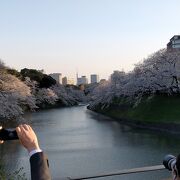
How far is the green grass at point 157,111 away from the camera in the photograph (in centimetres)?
2591

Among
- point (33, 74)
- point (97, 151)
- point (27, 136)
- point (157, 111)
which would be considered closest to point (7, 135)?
point (27, 136)

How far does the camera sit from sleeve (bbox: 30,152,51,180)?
5.09ft

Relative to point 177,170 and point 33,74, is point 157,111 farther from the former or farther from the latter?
point 33,74

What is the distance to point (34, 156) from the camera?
1570 mm

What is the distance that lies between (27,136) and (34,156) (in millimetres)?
82

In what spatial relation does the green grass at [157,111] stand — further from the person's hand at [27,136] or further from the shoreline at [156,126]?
the person's hand at [27,136]

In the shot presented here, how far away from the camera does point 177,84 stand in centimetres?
2925

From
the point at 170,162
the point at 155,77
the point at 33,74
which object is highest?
the point at 33,74

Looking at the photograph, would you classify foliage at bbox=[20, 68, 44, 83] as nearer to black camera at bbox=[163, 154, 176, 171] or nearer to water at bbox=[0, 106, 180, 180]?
water at bbox=[0, 106, 180, 180]

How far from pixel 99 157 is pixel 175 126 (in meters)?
8.95

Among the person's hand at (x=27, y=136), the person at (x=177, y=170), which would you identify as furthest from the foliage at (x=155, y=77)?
the person's hand at (x=27, y=136)

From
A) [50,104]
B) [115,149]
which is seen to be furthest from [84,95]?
[115,149]

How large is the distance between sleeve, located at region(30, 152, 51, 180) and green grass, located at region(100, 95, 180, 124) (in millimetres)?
22796

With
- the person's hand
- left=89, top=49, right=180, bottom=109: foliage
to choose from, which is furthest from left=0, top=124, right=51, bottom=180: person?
left=89, top=49, right=180, bottom=109: foliage
